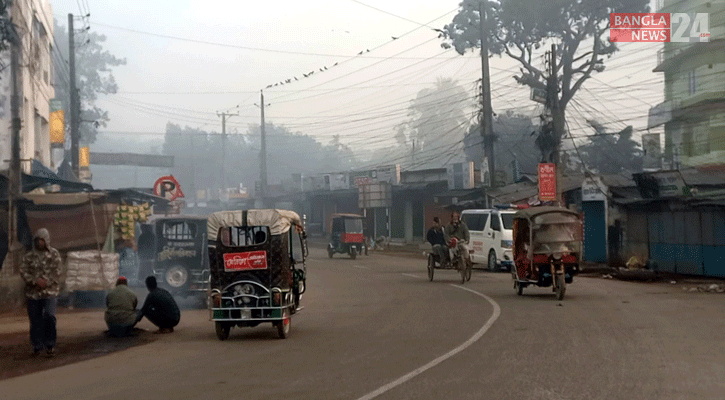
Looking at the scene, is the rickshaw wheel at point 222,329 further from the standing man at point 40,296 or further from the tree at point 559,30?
the tree at point 559,30

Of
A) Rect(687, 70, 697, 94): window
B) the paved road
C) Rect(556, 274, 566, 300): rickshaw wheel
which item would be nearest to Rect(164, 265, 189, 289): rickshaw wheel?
the paved road

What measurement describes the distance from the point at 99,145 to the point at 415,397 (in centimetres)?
19577

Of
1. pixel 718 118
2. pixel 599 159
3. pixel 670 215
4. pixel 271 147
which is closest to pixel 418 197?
pixel 599 159

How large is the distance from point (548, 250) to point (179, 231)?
9605 millimetres

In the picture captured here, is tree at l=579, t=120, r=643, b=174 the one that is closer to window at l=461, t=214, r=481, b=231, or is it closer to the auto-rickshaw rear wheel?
window at l=461, t=214, r=481, b=231

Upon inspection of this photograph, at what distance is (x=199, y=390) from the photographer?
8.82 m

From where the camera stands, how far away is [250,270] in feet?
45.4

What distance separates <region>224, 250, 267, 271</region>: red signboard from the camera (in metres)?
13.8

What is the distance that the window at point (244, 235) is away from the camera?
14.1m

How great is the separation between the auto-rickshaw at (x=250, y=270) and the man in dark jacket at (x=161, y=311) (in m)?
1.74

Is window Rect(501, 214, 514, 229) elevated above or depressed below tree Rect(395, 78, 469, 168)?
below

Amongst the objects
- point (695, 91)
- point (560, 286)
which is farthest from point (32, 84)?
point (695, 91)

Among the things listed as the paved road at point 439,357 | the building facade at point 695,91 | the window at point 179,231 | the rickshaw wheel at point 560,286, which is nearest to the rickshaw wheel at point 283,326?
the paved road at point 439,357

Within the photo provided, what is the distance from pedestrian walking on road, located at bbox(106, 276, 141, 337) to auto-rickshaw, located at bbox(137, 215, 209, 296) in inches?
232
